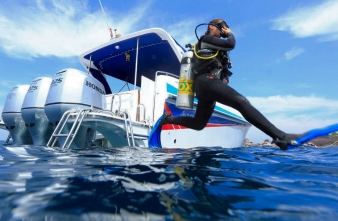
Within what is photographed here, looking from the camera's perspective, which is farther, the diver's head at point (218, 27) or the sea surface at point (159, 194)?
the diver's head at point (218, 27)

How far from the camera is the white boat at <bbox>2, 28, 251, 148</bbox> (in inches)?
168

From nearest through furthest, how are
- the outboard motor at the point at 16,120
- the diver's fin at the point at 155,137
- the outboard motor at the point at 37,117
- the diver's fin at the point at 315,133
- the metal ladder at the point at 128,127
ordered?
1. the diver's fin at the point at 315,133
2. the metal ladder at the point at 128,127
3. the diver's fin at the point at 155,137
4. the outboard motor at the point at 37,117
5. the outboard motor at the point at 16,120

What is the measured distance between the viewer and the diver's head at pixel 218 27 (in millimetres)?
2860

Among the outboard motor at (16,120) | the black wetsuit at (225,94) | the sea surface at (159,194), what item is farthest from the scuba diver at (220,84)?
the outboard motor at (16,120)

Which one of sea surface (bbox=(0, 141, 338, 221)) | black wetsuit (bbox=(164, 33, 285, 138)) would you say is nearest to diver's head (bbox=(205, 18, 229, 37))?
black wetsuit (bbox=(164, 33, 285, 138))

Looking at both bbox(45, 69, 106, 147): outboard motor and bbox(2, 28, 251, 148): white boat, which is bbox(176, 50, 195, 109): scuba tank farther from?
bbox(45, 69, 106, 147): outboard motor

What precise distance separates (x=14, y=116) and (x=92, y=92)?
2.59 meters

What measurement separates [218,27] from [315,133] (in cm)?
159

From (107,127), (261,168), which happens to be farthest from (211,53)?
(107,127)

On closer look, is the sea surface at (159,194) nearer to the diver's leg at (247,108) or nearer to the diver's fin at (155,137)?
the diver's leg at (247,108)

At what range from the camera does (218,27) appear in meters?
2.88

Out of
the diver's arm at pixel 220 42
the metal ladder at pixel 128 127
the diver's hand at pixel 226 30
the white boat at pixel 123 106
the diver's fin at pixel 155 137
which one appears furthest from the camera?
the diver's fin at pixel 155 137

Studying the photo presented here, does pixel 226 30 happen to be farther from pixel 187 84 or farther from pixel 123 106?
pixel 123 106

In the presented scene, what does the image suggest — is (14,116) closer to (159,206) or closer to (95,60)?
(95,60)
